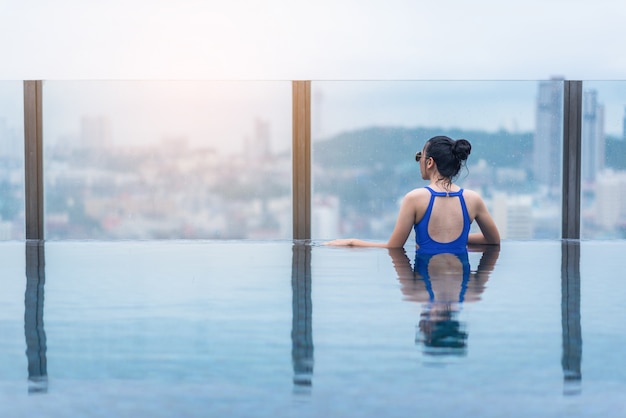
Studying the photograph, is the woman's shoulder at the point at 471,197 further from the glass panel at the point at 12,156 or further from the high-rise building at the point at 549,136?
the glass panel at the point at 12,156

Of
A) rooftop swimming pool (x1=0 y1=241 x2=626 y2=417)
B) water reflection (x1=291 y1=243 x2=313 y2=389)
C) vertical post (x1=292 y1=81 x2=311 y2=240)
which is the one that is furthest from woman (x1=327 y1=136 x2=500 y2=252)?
vertical post (x1=292 y1=81 x2=311 y2=240)

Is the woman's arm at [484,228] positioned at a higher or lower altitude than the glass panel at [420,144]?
lower

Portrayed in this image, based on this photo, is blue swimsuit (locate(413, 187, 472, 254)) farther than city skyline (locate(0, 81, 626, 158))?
No

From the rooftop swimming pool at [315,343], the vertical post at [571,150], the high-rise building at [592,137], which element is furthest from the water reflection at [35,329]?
the high-rise building at [592,137]

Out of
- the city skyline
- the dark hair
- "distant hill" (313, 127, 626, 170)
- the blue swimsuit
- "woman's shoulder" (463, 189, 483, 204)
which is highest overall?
the city skyline

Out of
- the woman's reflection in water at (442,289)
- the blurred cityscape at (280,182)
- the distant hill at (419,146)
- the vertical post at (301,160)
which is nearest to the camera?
the woman's reflection in water at (442,289)

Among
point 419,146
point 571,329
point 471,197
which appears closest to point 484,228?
point 471,197

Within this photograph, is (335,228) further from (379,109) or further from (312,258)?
(312,258)

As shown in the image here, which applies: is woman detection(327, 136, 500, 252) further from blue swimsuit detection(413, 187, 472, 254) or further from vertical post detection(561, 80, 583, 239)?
vertical post detection(561, 80, 583, 239)

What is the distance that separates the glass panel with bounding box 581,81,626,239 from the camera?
6.26m

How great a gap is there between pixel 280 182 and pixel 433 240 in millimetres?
2639

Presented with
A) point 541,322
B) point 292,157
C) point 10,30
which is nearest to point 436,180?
point 541,322

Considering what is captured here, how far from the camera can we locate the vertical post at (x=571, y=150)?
615 centimetres

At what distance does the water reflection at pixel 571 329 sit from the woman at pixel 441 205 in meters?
0.53
